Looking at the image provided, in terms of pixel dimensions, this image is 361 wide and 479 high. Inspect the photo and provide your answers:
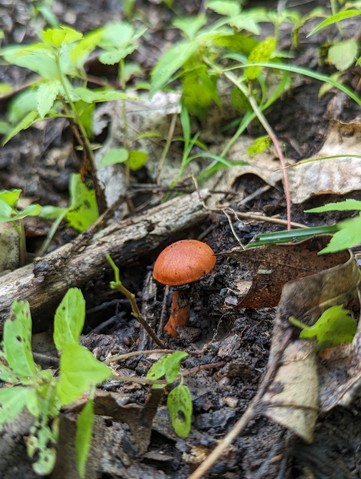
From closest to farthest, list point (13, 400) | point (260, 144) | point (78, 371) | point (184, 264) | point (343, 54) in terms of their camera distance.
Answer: point (78, 371) → point (13, 400) → point (184, 264) → point (260, 144) → point (343, 54)

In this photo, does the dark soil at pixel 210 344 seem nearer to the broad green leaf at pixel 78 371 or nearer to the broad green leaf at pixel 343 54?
the broad green leaf at pixel 343 54

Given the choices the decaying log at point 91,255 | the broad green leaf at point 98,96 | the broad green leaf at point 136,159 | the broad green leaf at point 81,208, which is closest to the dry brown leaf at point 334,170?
the decaying log at point 91,255

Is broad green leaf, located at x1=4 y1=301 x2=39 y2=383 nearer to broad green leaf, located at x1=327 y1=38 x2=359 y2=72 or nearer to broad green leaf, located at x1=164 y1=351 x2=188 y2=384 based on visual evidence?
broad green leaf, located at x1=164 y1=351 x2=188 y2=384

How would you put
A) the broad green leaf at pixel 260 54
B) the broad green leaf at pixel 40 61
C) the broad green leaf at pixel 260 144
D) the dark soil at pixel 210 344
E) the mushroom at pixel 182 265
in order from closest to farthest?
1. the dark soil at pixel 210 344
2. the mushroom at pixel 182 265
3. the broad green leaf at pixel 40 61
4. the broad green leaf at pixel 260 144
5. the broad green leaf at pixel 260 54

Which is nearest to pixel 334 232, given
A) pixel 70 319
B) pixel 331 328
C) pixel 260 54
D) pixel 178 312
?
pixel 331 328

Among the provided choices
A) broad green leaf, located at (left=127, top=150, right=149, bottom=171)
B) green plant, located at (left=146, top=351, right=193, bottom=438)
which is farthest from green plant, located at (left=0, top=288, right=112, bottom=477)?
broad green leaf, located at (left=127, top=150, right=149, bottom=171)

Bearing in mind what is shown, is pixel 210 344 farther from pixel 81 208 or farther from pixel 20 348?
pixel 81 208

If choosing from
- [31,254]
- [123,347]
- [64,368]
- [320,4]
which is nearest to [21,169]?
[31,254]
